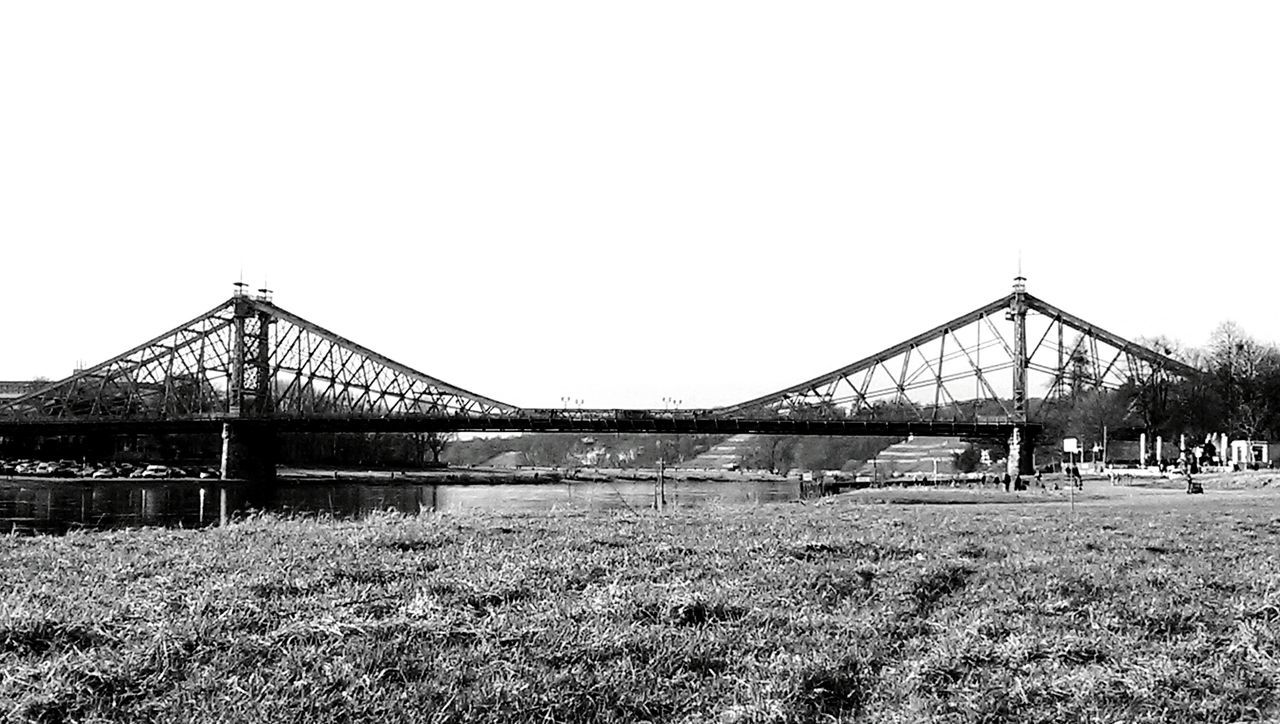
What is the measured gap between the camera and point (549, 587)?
28.8 feet

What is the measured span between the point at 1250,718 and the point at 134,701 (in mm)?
6284

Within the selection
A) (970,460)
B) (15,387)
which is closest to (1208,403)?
(970,460)

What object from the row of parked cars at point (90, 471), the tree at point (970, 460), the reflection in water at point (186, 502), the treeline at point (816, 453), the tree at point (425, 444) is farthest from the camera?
the treeline at point (816, 453)

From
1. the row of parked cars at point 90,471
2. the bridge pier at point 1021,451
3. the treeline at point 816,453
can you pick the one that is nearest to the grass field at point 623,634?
the bridge pier at point 1021,451

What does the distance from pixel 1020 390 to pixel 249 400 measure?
73957 mm

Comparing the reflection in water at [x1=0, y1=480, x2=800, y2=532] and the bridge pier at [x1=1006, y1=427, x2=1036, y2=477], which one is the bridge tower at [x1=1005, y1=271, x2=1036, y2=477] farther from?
the reflection in water at [x1=0, y1=480, x2=800, y2=532]

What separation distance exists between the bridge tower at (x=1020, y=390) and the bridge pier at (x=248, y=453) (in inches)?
2318

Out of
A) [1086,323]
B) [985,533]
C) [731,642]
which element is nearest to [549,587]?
[731,642]

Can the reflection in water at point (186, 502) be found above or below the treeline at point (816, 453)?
above

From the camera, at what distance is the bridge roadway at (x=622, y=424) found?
272ft

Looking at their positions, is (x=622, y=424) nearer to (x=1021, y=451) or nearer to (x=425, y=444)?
(x=1021, y=451)

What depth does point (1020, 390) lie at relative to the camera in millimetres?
100500

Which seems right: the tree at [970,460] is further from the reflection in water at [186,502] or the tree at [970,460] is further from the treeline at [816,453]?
the reflection in water at [186,502]

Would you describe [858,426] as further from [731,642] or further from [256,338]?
[731,642]
